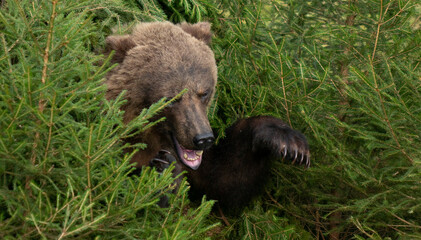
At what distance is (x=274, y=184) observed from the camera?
4195 mm

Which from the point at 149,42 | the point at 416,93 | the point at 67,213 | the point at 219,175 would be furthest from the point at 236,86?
the point at 67,213

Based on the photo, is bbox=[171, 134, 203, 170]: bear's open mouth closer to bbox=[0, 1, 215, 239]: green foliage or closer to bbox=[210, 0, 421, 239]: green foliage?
bbox=[210, 0, 421, 239]: green foliage

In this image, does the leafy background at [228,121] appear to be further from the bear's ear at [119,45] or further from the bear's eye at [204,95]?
the bear's eye at [204,95]

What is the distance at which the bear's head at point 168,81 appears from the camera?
2.84 m

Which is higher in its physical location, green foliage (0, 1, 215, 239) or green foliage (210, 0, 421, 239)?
green foliage (0, 1, 215, 239)

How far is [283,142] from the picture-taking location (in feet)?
10.1

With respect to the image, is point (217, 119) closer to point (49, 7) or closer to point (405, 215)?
point (405, 215)

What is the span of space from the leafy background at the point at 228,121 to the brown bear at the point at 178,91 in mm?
179

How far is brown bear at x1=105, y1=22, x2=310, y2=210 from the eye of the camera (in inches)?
113

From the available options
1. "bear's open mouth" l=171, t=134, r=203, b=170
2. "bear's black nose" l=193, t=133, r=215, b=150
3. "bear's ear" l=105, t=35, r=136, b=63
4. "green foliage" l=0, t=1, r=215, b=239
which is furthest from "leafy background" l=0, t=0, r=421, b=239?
"bear's black nose" l=193, t=133, r=215, b=150

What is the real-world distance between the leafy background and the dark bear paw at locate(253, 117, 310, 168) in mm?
173

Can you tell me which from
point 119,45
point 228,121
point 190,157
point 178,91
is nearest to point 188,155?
point 190,157

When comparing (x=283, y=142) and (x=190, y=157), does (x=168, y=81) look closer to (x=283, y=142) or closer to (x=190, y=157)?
(x=190, y=157)

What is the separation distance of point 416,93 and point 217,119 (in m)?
1.88
